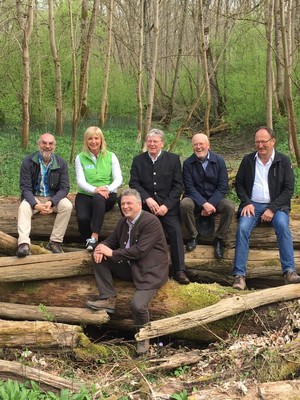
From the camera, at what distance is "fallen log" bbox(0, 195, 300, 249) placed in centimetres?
691

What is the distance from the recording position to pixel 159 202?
21.7 feet

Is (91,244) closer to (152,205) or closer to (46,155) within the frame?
(152,205)

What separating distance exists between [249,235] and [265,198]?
0.54 m

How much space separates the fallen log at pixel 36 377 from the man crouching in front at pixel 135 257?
1218 mm

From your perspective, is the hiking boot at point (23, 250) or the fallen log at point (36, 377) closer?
the fallen log at point (36, 377)

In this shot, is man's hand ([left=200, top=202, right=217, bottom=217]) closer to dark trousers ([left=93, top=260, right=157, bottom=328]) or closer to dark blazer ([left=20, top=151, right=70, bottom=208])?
dark trousers ([left=93, top=260, right=157, bottom=328])

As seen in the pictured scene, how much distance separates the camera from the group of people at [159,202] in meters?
6.04

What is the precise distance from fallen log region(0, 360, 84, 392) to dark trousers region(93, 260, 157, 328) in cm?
118

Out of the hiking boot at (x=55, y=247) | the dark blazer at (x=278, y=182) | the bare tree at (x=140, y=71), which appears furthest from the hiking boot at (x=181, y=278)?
the bare tree at (x=140, y=71)

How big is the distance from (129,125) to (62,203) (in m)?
21.2

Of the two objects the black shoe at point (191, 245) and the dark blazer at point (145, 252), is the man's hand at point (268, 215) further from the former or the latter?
the dark blazer at point (145, 252)

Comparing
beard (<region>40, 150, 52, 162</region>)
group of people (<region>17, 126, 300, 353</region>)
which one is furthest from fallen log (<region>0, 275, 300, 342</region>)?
beard (<region>40, 150, 52, 162</region>)

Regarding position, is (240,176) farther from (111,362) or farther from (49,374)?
(49,374)

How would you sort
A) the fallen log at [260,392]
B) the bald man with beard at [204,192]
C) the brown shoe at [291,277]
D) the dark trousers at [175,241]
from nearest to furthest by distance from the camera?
A: the fallen log at [260,392]
the brown shoe at [291,277]
the dark trousers at [175,241]
the bald man with beard at [204,192]
